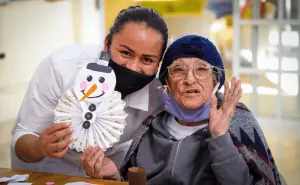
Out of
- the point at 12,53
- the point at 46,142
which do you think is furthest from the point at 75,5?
the point at 46,142

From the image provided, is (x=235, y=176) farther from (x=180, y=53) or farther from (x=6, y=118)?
(x=6, y=118)

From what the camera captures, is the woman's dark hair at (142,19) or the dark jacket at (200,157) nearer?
the dark jacket at (200,157)

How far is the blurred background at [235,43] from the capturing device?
4711mm

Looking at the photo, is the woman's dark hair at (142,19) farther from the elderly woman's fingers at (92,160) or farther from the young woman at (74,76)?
the elderly woman's fingers at (92,160)

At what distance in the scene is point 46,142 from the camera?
4.61ft

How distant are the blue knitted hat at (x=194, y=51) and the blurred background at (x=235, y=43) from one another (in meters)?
2.38

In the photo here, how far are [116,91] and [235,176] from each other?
477 millimetres

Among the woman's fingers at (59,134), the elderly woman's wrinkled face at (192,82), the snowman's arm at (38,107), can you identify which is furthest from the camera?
the snowman's arm at (38,107)

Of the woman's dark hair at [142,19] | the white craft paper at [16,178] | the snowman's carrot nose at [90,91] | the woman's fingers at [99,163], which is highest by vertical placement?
the woman's dark hair at [142,19]

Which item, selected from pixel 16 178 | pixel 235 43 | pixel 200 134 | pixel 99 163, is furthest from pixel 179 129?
pixel 235 43

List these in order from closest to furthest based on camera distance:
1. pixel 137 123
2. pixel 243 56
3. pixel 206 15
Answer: pixel 137 123 → pixel 243 56 → pixel 206 15

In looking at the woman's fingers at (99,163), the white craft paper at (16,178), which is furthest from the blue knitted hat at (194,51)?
the white craft paper at (16,178)

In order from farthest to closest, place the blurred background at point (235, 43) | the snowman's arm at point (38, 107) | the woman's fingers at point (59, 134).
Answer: the blurred background at point (235, 43)
the snowman's arm at point (38, 107)
the woman's fingers at point (59, 134)

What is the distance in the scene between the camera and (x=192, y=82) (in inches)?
58.8
